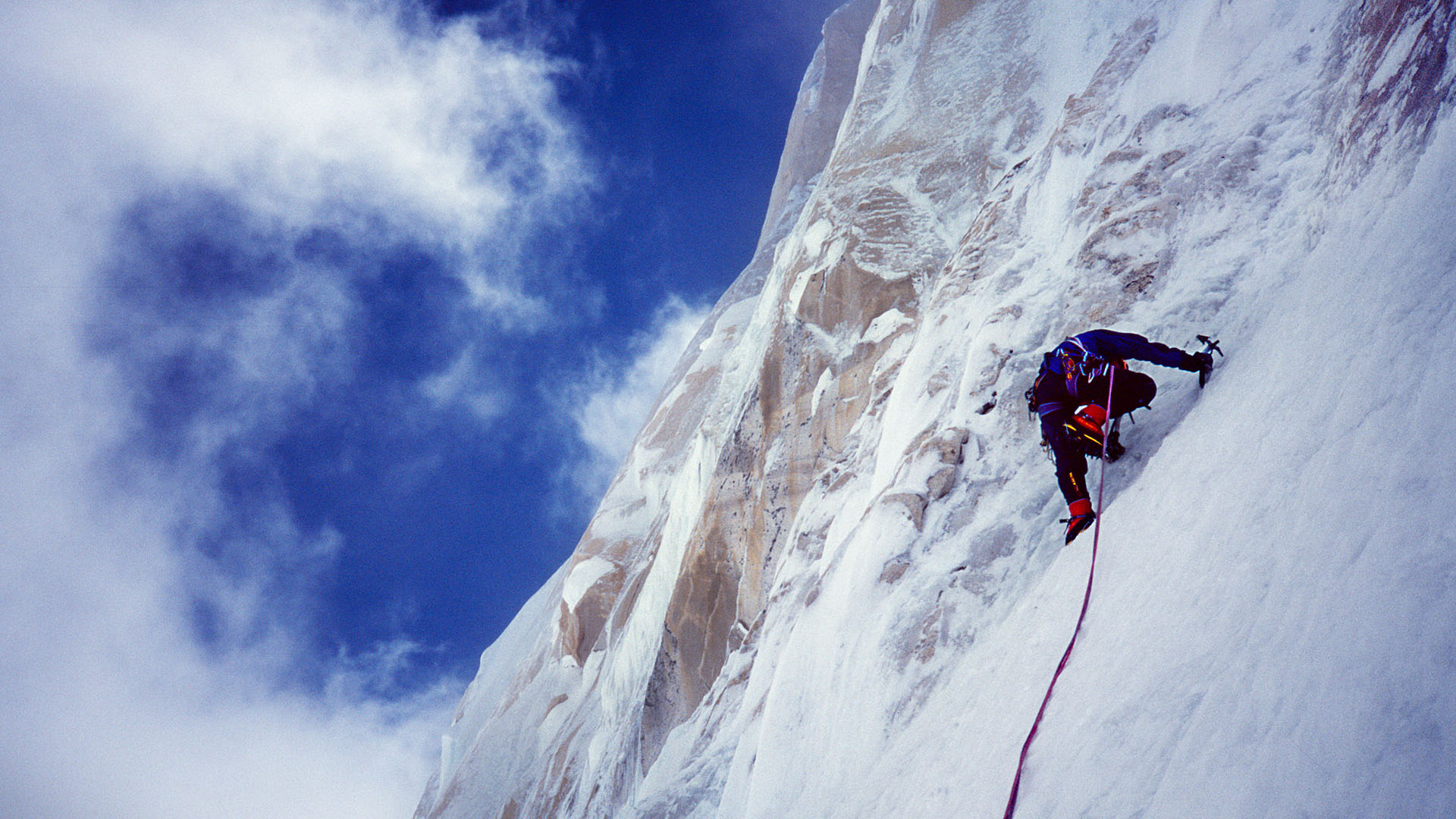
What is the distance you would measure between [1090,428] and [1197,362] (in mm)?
659

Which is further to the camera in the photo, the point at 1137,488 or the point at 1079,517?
the point at 1079,517

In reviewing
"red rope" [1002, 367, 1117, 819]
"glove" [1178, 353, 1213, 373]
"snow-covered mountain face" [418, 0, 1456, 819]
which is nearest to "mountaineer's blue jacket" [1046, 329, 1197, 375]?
"glove" [1178, 353, 1213, 373]

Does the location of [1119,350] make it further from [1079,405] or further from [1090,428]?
[1090,428]

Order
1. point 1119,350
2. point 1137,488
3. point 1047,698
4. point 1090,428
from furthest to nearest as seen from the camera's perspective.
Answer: point 1119,350
point 1090,428
point 1137,488
point 1047,698

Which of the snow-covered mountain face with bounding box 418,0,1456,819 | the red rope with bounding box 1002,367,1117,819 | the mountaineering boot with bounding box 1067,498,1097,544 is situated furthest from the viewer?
the mountaineering boot with bounding box 1067,498,1097,544

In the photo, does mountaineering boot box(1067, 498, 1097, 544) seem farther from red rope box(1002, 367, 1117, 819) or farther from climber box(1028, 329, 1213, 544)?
red rope box(1002, 367, 1117, 819)

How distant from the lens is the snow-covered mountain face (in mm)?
1882

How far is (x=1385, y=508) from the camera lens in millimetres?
1990

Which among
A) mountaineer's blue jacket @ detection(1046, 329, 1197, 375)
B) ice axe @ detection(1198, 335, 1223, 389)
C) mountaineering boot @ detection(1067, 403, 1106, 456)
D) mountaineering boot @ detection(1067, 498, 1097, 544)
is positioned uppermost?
mountaineer's blue jacket @ detection(1046, 329, 1197, 375)

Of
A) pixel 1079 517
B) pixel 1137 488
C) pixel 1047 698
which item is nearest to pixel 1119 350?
pixel 1137 488

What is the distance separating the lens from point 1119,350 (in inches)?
173

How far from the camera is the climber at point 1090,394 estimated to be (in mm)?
4188

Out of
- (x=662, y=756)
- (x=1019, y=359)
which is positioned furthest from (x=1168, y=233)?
(x=662, y=756)

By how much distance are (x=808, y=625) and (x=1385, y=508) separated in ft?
13.9
